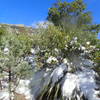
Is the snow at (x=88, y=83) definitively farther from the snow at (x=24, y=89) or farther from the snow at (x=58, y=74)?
the snow at (x=24, y=89)

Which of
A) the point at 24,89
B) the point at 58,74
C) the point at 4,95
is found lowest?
the point at 4,95

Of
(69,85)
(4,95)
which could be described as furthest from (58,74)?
(4,95)

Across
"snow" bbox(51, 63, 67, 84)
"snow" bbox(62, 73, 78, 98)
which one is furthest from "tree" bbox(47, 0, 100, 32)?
"snow" bbox(62, 73, 78, 98)

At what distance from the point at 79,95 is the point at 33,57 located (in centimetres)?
421

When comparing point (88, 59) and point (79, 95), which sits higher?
point (88, 59)

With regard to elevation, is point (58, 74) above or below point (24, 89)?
above

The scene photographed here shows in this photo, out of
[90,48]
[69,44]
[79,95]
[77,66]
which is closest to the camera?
[79,95]

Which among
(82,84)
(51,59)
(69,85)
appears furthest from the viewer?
(51,59)

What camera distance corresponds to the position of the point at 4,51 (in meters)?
7.11

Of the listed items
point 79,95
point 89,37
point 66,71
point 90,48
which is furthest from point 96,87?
point 89,37

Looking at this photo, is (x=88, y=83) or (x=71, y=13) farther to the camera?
(x=71, y=13)

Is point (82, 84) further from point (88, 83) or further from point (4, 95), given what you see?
point (4, 95)

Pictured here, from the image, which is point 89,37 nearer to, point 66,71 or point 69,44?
point 69,44

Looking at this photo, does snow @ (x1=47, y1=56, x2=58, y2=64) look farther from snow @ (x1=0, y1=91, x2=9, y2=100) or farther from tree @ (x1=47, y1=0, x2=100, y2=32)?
tree @ (x1=47, y1=0, x2=100, y2=32)
